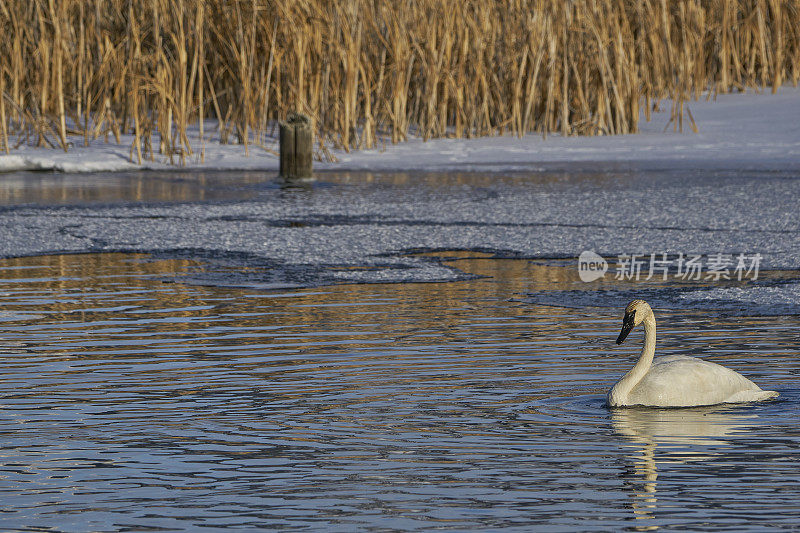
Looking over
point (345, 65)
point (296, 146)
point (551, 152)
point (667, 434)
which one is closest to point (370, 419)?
point (667, 434)

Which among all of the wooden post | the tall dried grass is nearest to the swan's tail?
the wooden post

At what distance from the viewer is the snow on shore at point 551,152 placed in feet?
50.3

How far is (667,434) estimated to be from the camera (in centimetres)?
514

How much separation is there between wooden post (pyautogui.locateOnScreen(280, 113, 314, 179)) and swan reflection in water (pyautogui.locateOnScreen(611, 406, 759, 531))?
897 cm

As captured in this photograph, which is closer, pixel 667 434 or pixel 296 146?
pixel 667 434

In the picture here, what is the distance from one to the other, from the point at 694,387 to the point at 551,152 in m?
10.9

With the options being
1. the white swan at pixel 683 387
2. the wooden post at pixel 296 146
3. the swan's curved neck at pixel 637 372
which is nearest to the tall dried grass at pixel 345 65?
the wooden post at pixel 296 146

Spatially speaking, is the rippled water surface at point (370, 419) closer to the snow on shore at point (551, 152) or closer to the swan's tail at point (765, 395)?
the swan's tail at point (765, 395)

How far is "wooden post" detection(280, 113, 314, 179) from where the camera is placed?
14.2m

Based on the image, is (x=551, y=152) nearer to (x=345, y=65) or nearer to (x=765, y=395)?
(x=345, y=65)

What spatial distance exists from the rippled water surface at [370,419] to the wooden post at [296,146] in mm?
6065

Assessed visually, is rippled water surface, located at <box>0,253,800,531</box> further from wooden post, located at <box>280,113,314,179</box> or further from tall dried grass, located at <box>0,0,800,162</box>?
tall dried grass, located at <box>0,0,800,162</box>

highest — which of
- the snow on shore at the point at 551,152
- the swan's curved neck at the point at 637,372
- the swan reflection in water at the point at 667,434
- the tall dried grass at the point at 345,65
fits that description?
the tall dried grass at the point at 345,65

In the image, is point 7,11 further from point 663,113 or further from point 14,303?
point 14,303
